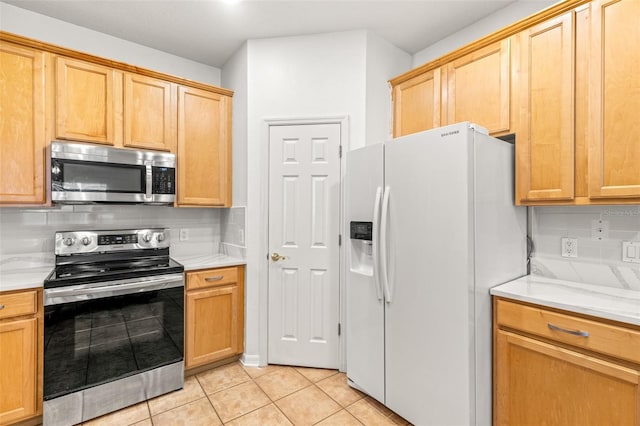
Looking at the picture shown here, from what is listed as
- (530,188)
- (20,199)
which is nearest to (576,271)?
(530,188)

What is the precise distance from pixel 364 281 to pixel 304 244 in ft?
2.20

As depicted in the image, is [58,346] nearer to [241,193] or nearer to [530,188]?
[241,193]

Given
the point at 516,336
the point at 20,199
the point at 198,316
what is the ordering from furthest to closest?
the point at 198,316 → the point at 20,199 → the point at 516,336

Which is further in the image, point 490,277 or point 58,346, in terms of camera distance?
point 58,346

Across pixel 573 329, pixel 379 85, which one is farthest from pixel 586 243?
pixel 379 85

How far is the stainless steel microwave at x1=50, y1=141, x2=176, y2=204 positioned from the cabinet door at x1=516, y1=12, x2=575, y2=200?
2484 millimetres

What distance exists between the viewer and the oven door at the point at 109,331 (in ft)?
6.00

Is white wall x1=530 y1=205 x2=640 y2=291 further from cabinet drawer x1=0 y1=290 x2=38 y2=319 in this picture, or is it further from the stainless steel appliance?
cabinet drawer x1=0 y1=290 x2=38 y2=319

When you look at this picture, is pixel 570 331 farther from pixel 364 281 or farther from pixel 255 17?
pixel 255 17

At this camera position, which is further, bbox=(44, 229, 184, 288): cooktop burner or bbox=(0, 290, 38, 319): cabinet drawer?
bbox=(44, 229, 184, 288): cooktop burner

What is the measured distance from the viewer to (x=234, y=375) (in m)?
2.45

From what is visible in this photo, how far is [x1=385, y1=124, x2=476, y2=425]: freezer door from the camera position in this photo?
157 cm

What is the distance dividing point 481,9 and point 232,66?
2139 mm

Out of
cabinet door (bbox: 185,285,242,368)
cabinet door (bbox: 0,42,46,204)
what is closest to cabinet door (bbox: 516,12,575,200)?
cabinet door (bbox: 185,285,242,368)
